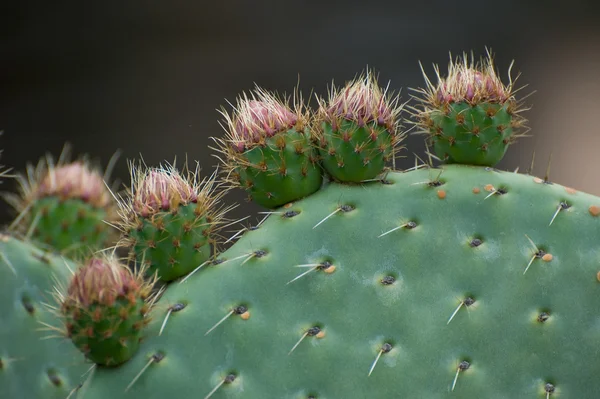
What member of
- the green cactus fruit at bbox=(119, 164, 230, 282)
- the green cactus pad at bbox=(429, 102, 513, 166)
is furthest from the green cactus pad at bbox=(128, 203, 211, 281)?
the green cactus pad at bbox=(429, 102, 513, 166)

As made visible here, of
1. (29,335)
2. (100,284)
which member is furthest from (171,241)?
(29,335)

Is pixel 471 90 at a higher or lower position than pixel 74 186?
higher

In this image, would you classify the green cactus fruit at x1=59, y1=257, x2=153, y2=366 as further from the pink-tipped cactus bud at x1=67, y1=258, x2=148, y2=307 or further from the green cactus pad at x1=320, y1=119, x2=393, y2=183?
the green cactus pad at x1=320, y1=119, x2=393, y2=183

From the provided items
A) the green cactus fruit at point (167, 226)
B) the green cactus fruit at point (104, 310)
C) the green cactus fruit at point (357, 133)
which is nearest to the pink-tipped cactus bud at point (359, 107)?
the green cactus fruit at point (357, 133)

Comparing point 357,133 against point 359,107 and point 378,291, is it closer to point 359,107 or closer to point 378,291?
point 359,107

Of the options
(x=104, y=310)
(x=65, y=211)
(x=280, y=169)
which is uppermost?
(x=280, y=169)

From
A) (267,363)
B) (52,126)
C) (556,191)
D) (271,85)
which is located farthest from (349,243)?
(52,126)

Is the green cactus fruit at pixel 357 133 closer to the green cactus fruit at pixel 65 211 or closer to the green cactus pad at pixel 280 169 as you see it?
the green cactus pad at pixel 280 169
